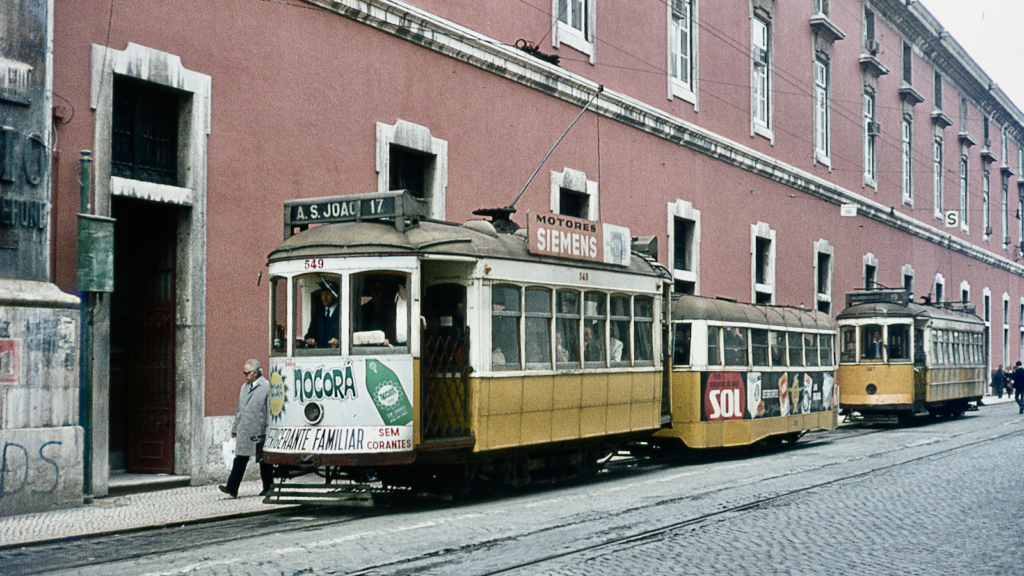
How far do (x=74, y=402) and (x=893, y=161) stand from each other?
110 ft

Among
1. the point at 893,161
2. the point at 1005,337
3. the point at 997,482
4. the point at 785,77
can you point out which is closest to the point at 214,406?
the point at 997,482

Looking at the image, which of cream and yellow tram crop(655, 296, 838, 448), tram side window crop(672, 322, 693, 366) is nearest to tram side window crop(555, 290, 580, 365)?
cream and yellow tram crop(655, 296, 838, 448)

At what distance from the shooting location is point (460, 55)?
1759 cm

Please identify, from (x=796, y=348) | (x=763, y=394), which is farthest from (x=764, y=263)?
(x=763, y=394)

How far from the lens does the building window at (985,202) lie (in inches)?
1969

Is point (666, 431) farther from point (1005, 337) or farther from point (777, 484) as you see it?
point (1005, 337)

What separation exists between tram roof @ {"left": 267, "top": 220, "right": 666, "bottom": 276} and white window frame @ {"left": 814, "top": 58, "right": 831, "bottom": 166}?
2263 centimetres

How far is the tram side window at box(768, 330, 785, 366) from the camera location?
1847 centimetres

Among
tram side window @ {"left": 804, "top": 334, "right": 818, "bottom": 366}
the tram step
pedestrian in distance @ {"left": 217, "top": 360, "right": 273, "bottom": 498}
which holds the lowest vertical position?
the tram step

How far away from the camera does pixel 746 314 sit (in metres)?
17.7

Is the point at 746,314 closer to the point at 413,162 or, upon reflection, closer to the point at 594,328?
the point at 594,328

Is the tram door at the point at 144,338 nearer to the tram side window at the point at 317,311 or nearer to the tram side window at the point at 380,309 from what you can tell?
the tram side window at the point at 317,311

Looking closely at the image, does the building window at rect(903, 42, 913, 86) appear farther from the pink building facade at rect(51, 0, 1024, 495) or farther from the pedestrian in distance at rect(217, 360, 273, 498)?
the pedestrian in distance at rect(217, 360, 273, 498)

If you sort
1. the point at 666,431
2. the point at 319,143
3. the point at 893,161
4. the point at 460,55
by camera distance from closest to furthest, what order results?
the point at 319,143 < the point at 666,431 < the point at 460,55 < the point at 893,161
